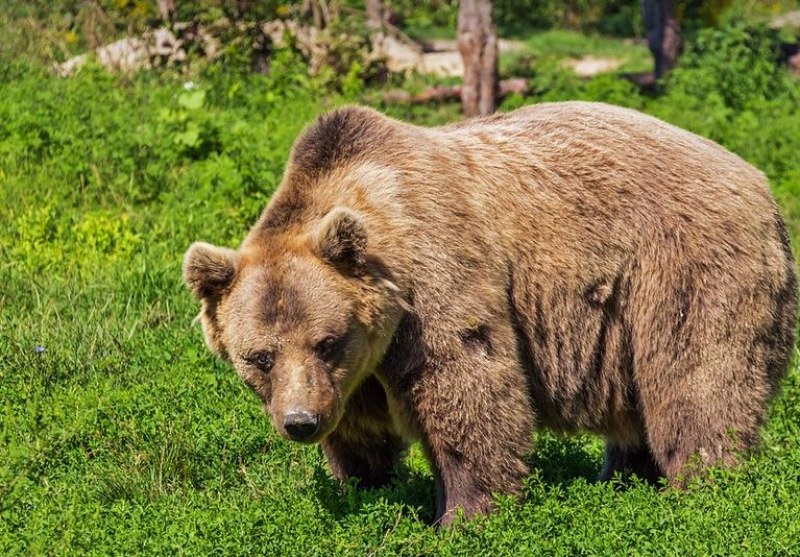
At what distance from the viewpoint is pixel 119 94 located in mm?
11711

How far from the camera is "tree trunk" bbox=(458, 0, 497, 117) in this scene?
13625 millimetres

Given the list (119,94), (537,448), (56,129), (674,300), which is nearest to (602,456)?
(537,448)

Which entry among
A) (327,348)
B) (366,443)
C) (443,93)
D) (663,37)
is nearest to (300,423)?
(327,348)

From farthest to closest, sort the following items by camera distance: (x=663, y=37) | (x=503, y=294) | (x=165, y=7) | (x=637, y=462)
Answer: (x=663, y=37), (x=165, y=7), (x=637, y=462), (x=503, y=294)

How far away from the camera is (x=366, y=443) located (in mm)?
5969

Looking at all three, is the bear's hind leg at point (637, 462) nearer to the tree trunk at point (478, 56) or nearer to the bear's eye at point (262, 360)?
the bear's eye at point (262, 360)

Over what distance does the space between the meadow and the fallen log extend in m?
1.32

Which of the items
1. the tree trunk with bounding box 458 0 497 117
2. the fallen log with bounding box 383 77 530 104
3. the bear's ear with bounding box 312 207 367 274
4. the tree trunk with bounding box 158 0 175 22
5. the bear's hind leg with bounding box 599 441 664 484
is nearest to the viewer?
the bear's ear with bounding box 312 207 367 274

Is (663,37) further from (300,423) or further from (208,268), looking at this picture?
(300,423)

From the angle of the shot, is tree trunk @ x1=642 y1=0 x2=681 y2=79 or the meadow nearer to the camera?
the meadow

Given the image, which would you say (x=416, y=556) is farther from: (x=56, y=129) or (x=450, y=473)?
(x=56, y=129)

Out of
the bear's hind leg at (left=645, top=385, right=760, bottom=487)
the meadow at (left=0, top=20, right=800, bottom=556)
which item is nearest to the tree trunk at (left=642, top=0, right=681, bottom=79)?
the meadow at (left=0, top=20, right=800, bottom=556)

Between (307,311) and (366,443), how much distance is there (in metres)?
0.90

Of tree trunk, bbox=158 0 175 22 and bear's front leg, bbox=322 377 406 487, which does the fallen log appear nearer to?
tree trunk, bbox=158 0 175 22
